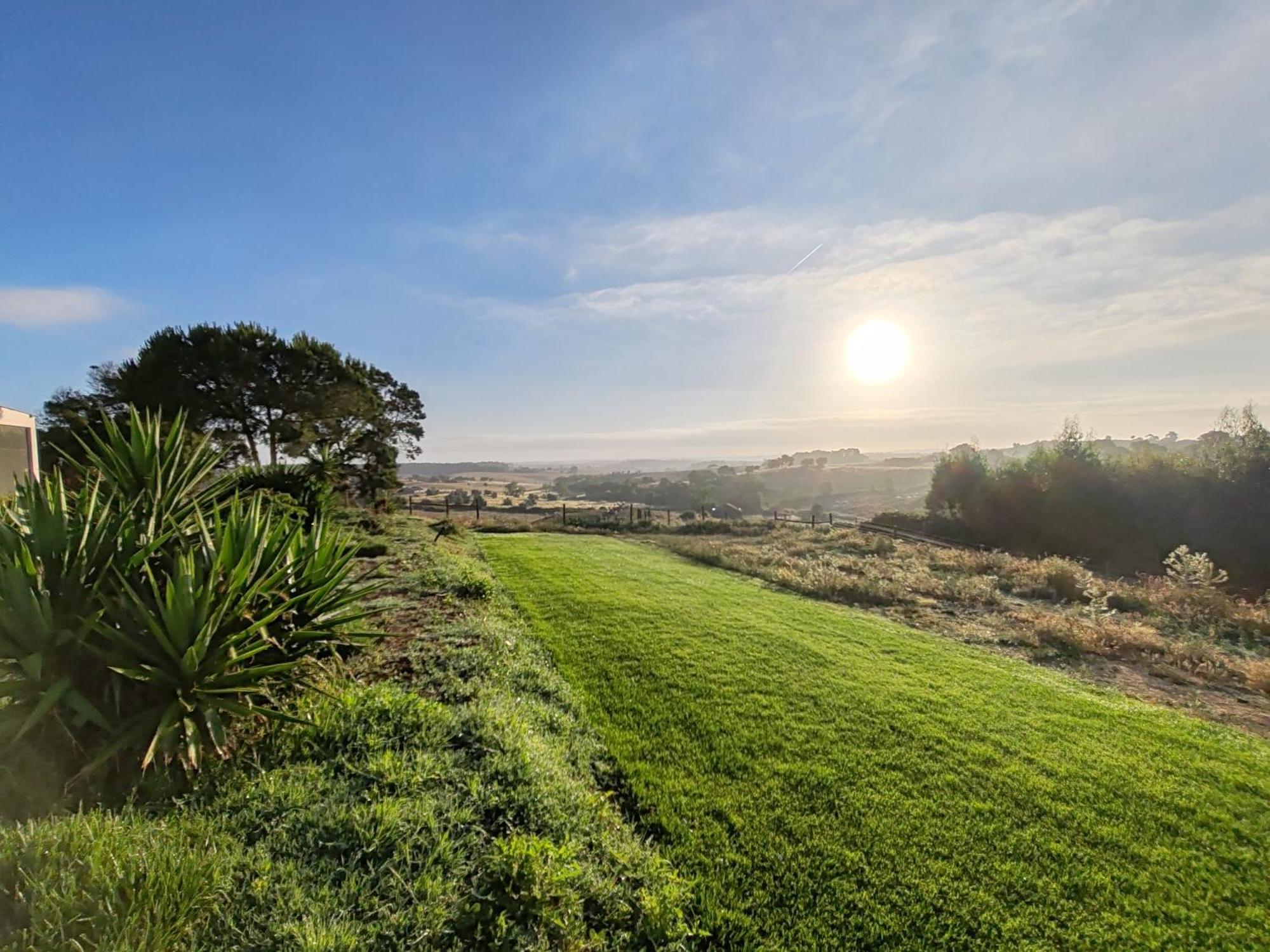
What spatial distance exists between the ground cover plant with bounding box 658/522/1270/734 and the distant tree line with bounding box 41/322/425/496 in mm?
15051

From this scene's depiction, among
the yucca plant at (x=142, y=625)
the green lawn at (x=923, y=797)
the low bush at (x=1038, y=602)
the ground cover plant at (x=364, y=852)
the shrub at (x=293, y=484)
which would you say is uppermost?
the shrub at (x=293, y=484)

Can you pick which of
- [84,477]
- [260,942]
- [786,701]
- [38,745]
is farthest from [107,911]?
[786,701]

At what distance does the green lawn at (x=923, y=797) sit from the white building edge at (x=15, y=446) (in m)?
18.4

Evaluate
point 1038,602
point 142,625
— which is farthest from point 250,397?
point 1038,602

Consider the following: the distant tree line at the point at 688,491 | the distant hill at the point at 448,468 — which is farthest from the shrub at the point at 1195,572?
the distant hill at the point at 448,468

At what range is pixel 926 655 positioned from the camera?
20.8 feet

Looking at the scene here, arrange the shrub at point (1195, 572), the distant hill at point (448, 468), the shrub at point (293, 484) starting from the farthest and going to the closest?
the distant hill at point (448, 468) → the shrub at point (1195, 572) → the shrub at point (293, 484)

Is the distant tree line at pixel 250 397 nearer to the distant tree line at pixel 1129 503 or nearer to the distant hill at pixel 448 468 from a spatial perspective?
the distant tree line at pixel 1129 503

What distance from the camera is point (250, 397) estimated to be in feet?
65.0

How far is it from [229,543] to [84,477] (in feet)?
4.94

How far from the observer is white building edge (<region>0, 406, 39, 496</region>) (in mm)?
13539

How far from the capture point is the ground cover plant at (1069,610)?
22.0 ft

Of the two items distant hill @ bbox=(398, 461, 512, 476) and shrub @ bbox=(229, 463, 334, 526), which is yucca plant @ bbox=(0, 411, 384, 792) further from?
distant hill @ bbox=(398, 461, 512, 476)

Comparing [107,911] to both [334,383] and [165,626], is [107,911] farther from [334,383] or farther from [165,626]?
[334,383]
